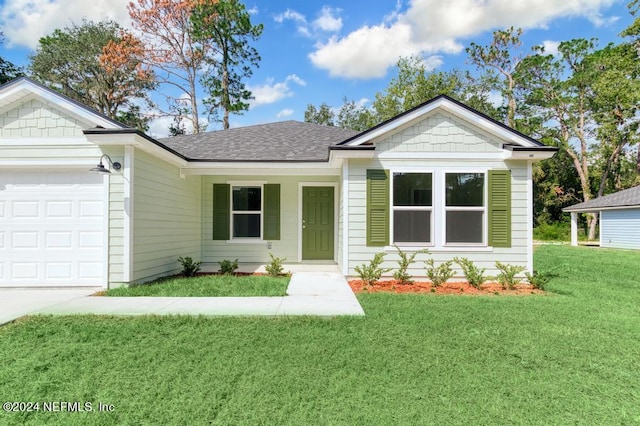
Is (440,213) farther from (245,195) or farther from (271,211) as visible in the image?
(245,195)

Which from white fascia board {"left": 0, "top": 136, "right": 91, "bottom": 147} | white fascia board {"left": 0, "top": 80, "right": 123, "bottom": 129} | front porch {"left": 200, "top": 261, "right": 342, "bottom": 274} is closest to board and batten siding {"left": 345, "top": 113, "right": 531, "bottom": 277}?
front porch {"left": 200, "top": 261, "right": 342, "bottom": 274}

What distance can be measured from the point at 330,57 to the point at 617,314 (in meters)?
21.7

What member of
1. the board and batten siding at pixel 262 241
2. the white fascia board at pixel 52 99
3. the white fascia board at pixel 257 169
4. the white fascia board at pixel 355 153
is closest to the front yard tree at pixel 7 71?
the white fascia board at pixel 52 99

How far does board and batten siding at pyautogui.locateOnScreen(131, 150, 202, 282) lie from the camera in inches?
241

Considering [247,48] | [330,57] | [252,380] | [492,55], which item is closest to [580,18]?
[492,55]

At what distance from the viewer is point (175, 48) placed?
17.8 metres

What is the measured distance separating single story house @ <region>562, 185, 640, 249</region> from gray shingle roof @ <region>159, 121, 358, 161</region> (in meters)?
15.8

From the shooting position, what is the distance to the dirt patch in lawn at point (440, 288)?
5.93 metres

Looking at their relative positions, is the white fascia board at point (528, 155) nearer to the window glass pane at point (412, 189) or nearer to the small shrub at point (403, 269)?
the window glass pane at point (412, 189)

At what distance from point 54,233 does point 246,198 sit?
4337 millimetres

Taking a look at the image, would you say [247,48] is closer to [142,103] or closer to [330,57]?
[330,57]

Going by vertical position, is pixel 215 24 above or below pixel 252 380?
above

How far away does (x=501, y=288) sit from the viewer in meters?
6.25

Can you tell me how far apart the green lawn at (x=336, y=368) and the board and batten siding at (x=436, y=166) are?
2311 millimetres
